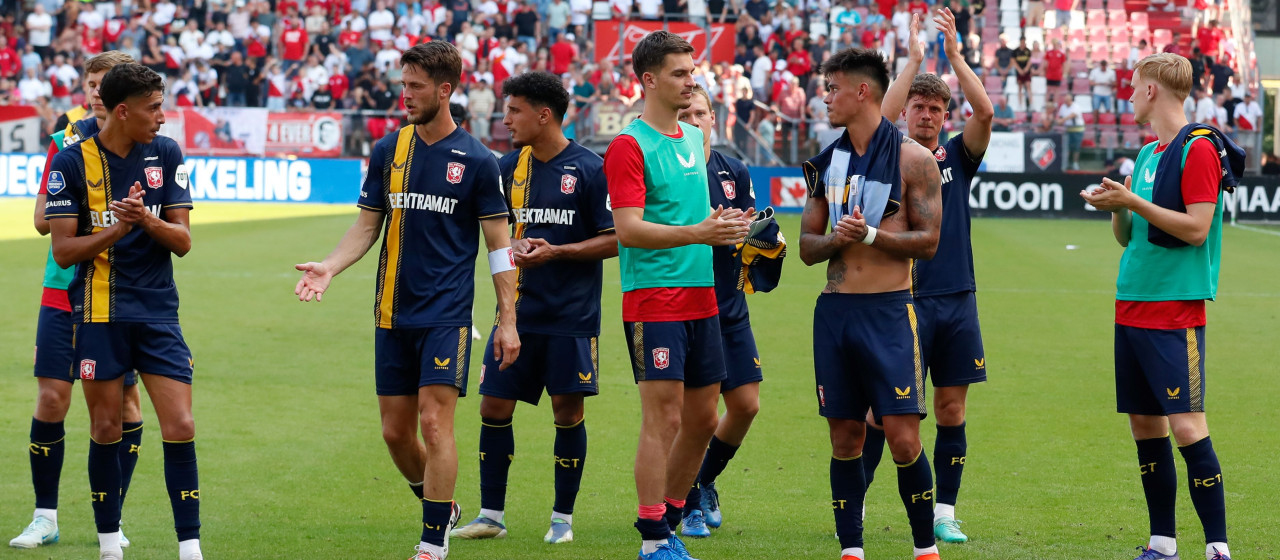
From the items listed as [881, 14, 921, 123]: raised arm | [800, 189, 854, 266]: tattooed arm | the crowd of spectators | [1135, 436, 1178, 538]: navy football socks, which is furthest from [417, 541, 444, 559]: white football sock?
the crowd of spectators

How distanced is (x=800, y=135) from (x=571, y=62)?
7438mm

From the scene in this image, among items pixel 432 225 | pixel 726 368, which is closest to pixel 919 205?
pixel 726 368

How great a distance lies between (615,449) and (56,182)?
3844 mm

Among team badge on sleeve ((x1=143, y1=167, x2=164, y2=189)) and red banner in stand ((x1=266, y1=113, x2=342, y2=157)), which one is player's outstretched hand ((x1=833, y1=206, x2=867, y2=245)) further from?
red banner in stand ((x1=266, y1=113, x2=342, y2=157))

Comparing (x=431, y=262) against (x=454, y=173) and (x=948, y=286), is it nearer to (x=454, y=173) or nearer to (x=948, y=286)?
(x=454, y=173)

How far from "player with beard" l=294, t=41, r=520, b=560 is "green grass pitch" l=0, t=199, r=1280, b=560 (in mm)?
701

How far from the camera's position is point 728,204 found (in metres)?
6.81

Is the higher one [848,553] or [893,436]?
[893,436]

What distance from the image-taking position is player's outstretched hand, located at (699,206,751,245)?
5.30 meters

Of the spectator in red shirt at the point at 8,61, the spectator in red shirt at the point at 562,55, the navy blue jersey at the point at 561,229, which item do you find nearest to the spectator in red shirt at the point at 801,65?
the spectator in red shirt at the point at 562,55

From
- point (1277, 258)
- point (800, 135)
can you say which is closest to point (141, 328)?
point (1277, 258)

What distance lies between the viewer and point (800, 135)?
Answer: 26750mm

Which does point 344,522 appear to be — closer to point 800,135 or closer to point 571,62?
point 800,135

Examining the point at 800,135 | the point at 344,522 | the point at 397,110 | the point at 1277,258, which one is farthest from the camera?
the point at 397,110
